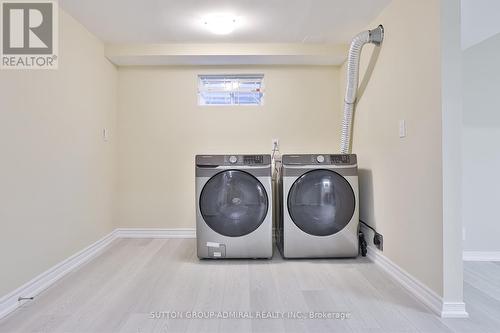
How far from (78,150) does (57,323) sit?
1.36 metres

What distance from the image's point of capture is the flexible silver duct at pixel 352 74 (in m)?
2.23

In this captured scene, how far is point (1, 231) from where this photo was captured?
157 centimetres

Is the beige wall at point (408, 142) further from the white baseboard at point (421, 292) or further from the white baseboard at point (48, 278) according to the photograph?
the white baseboard at point (48, 278)

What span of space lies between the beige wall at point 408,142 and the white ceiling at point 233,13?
323 mm

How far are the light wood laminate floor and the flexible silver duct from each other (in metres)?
1.19

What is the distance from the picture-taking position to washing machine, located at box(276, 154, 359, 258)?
234 centimetres

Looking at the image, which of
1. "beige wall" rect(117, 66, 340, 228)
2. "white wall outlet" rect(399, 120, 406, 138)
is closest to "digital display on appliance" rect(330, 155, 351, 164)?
"white wall outlet" rect(399, 120, 406, 138)

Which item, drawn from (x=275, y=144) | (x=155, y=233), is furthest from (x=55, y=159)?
(x=275, y=144)

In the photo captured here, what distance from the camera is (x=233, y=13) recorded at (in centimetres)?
221

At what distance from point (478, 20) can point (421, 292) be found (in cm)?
205

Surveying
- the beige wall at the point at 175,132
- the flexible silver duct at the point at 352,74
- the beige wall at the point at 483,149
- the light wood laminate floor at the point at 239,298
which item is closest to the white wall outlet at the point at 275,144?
the beige wall at the point at 175,132

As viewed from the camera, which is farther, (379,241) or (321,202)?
(321,202)

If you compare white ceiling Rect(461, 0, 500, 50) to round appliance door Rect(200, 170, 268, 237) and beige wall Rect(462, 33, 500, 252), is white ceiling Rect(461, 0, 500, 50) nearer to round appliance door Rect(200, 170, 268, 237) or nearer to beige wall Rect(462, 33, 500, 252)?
beige wall Rect(462, 33, 500, 252)

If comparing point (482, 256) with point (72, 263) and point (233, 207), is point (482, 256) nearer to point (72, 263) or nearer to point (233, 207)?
point (233, 207)
